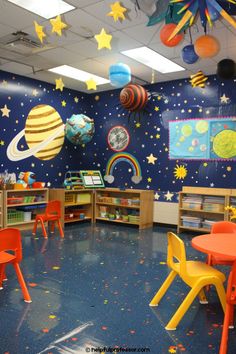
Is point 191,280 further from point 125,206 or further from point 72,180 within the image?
point 72,180

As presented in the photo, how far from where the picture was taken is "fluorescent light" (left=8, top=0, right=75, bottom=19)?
368cm

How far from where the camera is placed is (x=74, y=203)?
7.01 meters

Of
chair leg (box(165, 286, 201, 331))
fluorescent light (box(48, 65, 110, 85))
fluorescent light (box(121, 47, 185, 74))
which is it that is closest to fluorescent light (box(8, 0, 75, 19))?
fluorescent light (box(121, 47, 185, 74))

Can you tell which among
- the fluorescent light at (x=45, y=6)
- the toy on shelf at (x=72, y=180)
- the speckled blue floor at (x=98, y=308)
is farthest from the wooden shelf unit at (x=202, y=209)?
the fluorescent light at (x=45, y=6)

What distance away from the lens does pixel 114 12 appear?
2.90 m

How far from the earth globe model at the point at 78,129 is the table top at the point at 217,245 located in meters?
4.54

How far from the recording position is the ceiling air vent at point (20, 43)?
180 inches

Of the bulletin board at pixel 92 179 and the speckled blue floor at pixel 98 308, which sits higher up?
the bulletin board at pixel 92 179

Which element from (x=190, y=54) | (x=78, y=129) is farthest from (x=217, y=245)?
(x=78, y=129)

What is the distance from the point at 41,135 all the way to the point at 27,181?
3.86 feet

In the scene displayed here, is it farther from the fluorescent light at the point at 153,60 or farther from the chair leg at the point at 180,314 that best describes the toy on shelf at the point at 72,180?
the chair leg at the point at 180,314

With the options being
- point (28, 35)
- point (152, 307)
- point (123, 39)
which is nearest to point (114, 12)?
point (123, 39)

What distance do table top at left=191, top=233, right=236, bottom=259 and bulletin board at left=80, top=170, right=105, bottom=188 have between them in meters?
4.54

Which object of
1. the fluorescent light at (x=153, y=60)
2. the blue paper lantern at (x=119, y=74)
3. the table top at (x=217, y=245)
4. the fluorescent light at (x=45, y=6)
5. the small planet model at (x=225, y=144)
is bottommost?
the table top at (x=217, y=245)
